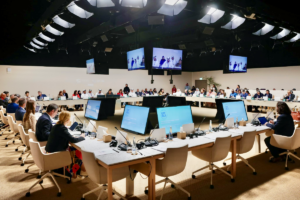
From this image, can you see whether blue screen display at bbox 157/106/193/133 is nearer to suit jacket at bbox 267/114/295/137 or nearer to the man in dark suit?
suit jacket at bbox 267/114/295/137

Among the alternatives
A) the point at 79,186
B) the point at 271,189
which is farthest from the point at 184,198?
the point at 79,186

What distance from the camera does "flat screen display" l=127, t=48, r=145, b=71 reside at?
814 centimetres

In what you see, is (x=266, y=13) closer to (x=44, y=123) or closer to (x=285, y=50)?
(x=44, y=123)

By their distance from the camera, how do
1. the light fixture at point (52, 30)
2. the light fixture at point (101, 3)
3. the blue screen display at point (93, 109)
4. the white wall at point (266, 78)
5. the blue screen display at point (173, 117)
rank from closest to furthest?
1. the blue screen display at point (173, 117)
2. the light fixture at point (101, 3)
3. the blue screen display at point (93, 109)
4. the light fixture at point (52, 30)
5. the white wall at point (266, 78)

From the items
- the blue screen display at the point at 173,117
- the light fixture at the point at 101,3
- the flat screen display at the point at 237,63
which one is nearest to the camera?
the blue screen display at the point at 173,117

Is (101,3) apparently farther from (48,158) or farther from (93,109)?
(93,109)

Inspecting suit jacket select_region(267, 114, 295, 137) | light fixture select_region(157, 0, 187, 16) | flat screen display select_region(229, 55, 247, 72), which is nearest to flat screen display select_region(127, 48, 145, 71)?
light fixture select_region(157, 0, 187, 16)

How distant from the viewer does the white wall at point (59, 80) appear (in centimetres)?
1203

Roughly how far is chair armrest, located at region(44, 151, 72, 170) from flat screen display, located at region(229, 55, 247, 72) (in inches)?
367

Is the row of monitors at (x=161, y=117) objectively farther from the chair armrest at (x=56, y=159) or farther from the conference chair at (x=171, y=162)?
the chair armrest at (x=56, y=159)

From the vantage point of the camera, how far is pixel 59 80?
13500 millimetres

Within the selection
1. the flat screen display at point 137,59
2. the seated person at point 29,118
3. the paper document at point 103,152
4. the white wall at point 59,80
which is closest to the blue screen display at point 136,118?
the paper document at point 103,152

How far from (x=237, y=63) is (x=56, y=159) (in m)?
10.1

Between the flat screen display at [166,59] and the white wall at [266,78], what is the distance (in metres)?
9.44
